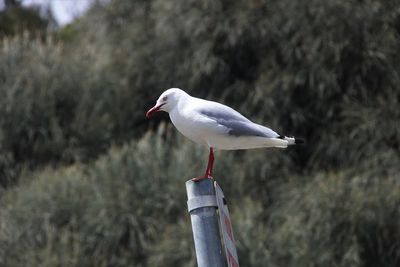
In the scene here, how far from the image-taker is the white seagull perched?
4160mm

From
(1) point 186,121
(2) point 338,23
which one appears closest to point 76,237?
(2) point 338,23

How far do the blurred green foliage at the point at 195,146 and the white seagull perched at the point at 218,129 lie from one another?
4.69 metres

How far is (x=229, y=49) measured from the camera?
11555 mm

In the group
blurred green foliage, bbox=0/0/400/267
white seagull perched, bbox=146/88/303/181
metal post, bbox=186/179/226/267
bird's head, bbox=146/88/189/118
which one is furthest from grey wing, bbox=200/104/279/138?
blurred green foliage, bbox=0/0/400/267

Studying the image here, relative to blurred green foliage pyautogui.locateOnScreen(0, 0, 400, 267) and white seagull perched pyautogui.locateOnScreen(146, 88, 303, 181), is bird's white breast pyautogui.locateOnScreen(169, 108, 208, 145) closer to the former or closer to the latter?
white seagull perched pyautogui.locateOnScreen(146, 88, 303, 181)

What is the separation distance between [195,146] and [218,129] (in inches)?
227

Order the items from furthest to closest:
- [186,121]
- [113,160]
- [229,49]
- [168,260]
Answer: [229,49], [113,160], [168,260], [186,121]

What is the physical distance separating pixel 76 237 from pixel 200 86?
2.60 meters

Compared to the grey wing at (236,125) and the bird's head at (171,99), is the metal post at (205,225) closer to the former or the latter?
the grey wing at (236,125)

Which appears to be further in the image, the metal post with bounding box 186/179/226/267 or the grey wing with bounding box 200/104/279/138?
the grey wing with bounding box 200/104/279/138

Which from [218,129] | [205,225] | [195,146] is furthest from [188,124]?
[195,146]

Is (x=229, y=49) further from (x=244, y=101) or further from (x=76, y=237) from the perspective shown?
(x=76, y=237)

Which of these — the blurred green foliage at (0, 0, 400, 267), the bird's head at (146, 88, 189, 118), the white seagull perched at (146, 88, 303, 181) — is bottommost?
the white seagull perched at (146, 88, 303, 181)

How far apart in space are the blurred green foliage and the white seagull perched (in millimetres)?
4692
